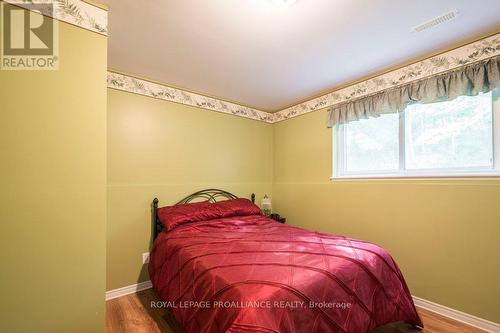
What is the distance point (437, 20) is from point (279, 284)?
7.05ft

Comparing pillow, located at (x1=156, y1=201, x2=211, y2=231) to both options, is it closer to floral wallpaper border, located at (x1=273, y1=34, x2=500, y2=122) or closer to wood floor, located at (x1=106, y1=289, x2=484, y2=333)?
wood floor, located at (x1=106, y1=289, x2=484, y2=333)

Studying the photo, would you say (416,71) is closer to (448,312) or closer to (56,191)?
(448,312)

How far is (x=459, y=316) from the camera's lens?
186cm

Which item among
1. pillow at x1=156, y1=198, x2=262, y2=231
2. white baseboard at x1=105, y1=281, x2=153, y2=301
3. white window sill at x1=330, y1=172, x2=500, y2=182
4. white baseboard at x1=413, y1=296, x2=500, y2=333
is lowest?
white baseboard at x1=105, y1=281, x2=153, y2=301

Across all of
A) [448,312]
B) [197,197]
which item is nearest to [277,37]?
[197,197]

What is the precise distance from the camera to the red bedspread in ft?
3.49

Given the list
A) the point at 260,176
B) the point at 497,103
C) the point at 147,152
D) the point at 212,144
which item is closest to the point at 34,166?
the point at 147,152

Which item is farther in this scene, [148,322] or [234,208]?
[234,208]

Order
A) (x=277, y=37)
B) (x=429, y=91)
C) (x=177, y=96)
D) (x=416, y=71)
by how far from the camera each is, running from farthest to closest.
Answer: (x=177, y=96) < (x=416, y=71) < (x=429, y=91) < (x=277, y=37)

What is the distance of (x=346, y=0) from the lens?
1.46m

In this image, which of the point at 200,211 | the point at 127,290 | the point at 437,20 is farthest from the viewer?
the point at 200,211

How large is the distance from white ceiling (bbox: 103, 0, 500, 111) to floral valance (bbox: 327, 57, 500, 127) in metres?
0.26

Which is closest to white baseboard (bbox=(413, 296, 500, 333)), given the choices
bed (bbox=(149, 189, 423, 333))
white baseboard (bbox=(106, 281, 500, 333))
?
white baseboard (bbox=(106, 281, 500, 333))

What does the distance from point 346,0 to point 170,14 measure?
1.21 metres
